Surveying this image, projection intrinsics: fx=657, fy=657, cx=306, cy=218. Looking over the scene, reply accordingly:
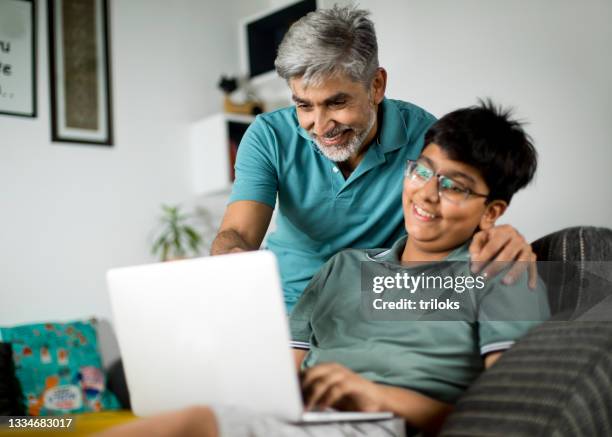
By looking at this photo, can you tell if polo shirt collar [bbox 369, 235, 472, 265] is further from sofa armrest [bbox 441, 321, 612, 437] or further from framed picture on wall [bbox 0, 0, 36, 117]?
framed picture on wall [bbox 0, 0, 36, 117]

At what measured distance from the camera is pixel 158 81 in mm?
3719

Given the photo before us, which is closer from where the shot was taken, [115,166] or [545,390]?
A: [545,390]

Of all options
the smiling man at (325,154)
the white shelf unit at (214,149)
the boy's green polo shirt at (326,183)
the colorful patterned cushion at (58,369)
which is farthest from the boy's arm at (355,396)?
the white shelf unit at (214,149)

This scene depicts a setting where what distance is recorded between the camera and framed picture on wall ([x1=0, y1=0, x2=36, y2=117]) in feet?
9.90

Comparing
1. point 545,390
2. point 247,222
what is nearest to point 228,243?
point 247,222

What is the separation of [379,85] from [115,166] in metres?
2.09

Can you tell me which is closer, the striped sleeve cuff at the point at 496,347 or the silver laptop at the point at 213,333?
the silver laptop at the point at 213,333

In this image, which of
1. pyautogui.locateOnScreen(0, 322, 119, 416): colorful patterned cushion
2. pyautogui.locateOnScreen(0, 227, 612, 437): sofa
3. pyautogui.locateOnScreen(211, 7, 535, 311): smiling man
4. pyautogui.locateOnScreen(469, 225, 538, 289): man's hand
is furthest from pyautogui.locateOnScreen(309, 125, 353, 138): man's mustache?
pyautogui.locateOnScreen(0, 322, 119, 416): colorful patterned cushion

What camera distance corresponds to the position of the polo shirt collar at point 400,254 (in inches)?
54.9

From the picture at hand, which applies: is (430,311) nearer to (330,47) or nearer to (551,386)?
(551,386)

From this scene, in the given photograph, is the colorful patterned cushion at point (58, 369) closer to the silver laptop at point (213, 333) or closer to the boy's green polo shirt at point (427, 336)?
the boy's green polo shirt at point (427, 336)

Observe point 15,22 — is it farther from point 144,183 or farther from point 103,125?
point 144,183

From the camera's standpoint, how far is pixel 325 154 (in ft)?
5.85

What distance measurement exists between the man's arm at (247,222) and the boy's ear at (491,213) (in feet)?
1.97
